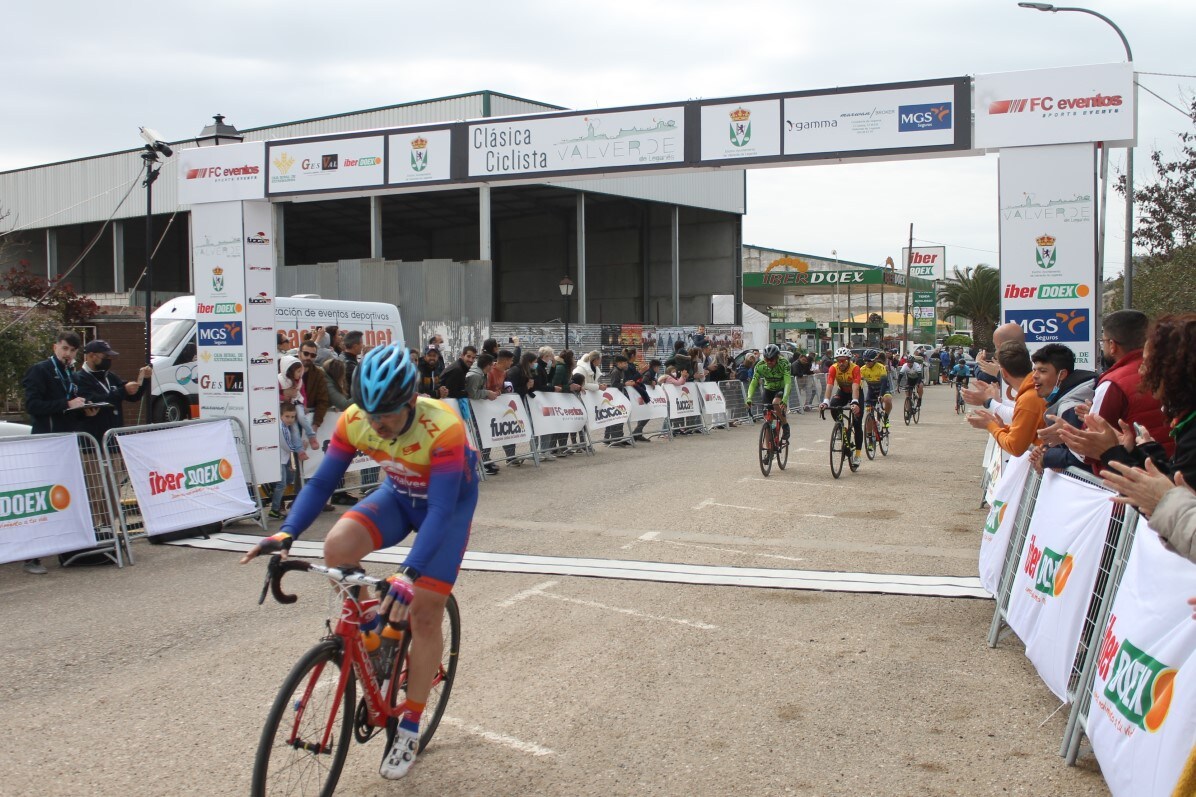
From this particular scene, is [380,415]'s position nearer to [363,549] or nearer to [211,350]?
[363,549]

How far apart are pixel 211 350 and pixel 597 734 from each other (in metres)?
8.92

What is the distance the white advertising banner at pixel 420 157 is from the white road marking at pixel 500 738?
8.75 metres

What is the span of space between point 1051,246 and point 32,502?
370 inches

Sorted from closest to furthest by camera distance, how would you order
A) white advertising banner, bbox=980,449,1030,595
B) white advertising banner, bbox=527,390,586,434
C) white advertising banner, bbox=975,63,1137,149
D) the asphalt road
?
the asphalt road, white advertising banner, bbox=980,449,1030,595, white advertising banner, bbox=975,63,1137,149, white advertising banner, bbox=527,390,586,434

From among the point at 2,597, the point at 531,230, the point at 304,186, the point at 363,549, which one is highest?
the point at 531,230

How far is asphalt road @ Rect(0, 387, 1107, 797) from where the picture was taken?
4.16m

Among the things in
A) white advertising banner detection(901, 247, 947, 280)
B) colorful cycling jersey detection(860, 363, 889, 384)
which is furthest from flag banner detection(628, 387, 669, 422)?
Result: white advertising banner detection(901, 247, 947, 280)

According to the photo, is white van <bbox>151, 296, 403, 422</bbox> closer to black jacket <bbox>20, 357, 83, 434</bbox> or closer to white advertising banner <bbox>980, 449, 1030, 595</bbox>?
black jacket <bbox>20, 357, 83, 434</bbox>

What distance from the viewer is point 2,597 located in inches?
291

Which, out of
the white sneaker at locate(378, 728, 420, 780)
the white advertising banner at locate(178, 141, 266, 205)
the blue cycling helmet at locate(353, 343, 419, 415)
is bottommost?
the white sneaker at locate(378, 728, 420, 780)

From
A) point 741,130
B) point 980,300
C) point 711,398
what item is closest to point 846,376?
point 741,130

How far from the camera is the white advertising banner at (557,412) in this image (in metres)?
15.4

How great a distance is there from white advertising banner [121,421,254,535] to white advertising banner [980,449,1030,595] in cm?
705

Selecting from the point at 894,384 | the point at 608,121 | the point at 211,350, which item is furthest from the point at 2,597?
the point at 894,384
